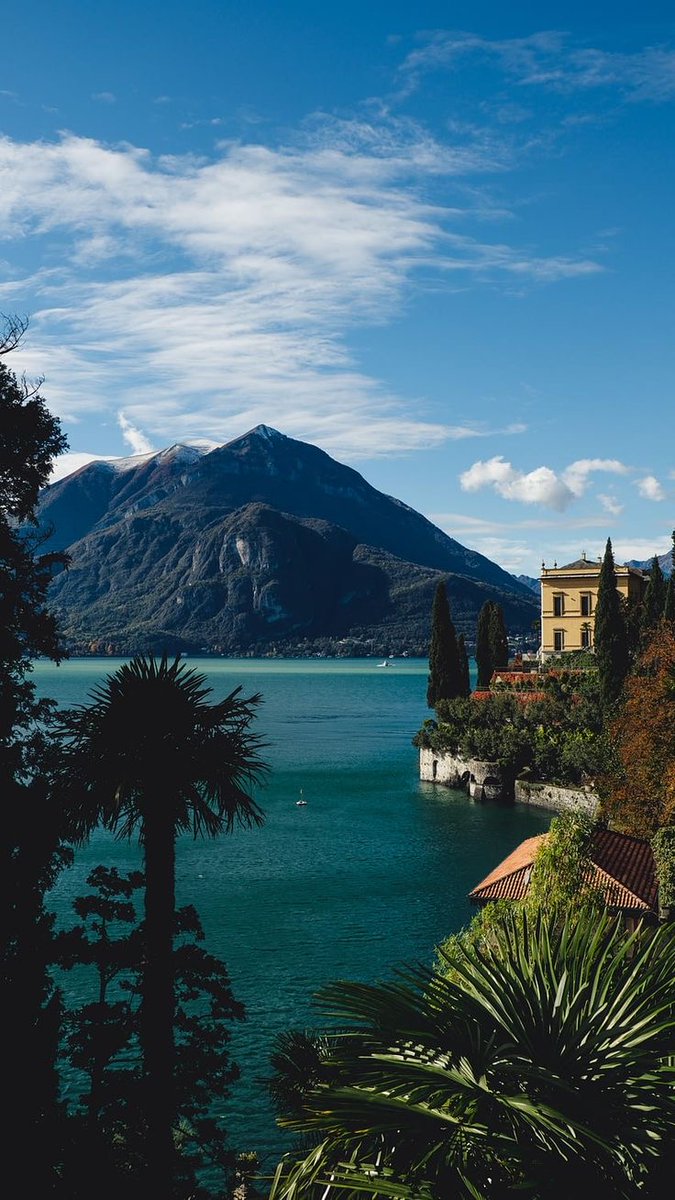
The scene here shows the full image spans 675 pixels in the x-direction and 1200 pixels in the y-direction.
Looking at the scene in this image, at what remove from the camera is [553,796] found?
51125mm

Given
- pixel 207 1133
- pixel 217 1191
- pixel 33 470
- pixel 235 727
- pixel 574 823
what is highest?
pixel 33 470

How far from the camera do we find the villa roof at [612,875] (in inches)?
983

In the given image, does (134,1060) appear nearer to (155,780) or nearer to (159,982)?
(159,982)

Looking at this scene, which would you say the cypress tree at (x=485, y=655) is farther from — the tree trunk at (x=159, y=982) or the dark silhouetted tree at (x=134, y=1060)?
the tree trunk at (x=159, y=982)

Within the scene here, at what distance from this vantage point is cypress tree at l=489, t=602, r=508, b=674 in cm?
7481

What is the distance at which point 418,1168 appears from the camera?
568 cm

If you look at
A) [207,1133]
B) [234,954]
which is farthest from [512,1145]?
[234,954]

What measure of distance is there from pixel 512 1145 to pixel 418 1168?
1.84ft

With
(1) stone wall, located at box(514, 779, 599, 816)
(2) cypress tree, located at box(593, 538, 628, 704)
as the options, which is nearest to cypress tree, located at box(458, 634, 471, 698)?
(2) cypress tree, located at box(593, 538, 628, 704)

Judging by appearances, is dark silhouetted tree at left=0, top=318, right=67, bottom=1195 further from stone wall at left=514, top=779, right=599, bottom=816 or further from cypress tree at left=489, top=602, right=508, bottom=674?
cypress tree at left=489, top=602, right=508, bottom=674

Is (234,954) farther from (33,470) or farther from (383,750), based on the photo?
(383,750)

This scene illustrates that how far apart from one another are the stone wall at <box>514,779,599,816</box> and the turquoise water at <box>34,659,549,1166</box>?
56.5 inches

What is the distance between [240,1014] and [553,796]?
38038 millimetres

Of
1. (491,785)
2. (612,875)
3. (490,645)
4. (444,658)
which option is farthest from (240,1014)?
(490,645)
